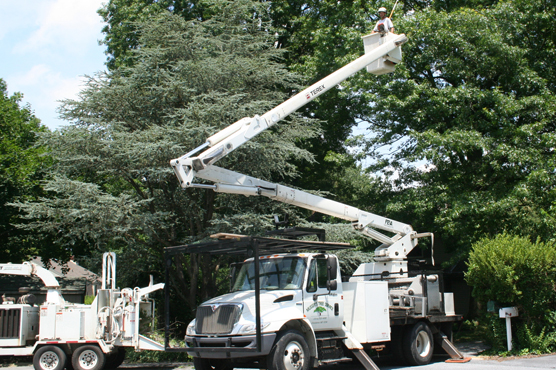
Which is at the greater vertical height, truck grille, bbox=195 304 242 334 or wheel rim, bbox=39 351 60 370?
truck grille, bbox=195 304 242 334

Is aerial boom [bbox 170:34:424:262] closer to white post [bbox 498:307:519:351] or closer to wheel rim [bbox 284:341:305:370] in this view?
white post [bbox 498:307:519:351]

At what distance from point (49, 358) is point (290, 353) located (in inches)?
260

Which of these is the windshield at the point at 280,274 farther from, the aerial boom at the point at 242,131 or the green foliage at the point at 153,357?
the green foliage at the point at 153,357

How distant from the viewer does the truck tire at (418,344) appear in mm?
12586

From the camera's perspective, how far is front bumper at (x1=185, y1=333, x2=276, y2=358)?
903cm

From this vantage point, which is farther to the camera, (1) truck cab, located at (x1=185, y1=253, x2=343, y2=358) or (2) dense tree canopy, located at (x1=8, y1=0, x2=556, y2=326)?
(2) dense tree canopy, located at (x1=8, y1=0, x2=556, y2=326)

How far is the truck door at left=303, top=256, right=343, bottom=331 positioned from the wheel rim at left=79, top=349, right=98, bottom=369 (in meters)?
5.84

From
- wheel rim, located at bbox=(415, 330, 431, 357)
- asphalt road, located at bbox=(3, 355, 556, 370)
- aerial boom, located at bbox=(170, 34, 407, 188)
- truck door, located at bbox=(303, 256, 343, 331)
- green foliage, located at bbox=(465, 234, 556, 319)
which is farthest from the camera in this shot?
green foliage, located at bbox=(465, 234, 556, 319)

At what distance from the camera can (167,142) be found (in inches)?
623

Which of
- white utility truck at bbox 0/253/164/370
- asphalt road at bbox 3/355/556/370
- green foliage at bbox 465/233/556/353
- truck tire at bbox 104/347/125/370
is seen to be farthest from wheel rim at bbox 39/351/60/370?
green foliage at bbox 465/233/556/353

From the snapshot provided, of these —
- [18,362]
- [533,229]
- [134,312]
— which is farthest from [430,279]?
[18,362]

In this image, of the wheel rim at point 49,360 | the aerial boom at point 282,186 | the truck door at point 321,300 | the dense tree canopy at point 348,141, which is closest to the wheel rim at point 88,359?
the wheel rim at point 49,360

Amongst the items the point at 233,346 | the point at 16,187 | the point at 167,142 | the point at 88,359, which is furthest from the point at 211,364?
the point at 16,187

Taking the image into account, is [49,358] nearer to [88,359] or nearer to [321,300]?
[88,359]
